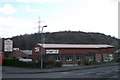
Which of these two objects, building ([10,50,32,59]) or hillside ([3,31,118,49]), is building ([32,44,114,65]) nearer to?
building ([10,50,32,59])

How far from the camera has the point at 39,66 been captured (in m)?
58.7

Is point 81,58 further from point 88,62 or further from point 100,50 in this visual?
point 88,62

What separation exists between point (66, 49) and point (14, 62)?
79.0ft

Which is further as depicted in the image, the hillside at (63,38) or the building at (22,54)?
the hillside at (63,38)

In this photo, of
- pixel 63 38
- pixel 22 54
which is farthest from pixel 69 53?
pixel 63 38

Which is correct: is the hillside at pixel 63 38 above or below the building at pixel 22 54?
above

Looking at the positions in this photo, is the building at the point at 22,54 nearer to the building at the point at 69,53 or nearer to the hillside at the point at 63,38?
the building at the point at 69,53

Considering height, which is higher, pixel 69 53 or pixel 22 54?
pixel 69 53

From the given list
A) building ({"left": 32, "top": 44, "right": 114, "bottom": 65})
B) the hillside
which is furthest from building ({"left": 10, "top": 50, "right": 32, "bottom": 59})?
the hillside

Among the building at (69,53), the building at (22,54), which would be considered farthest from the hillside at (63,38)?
the building at (69,53)

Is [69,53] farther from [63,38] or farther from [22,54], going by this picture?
[63,38]

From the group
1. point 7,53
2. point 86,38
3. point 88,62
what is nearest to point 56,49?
point 88,62

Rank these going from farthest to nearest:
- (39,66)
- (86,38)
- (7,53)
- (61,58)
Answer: (86,38)
(7,53)
(61,58)
(39,66)

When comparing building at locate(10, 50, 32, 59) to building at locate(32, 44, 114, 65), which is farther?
building at locate(10, 50, 32, 59)
